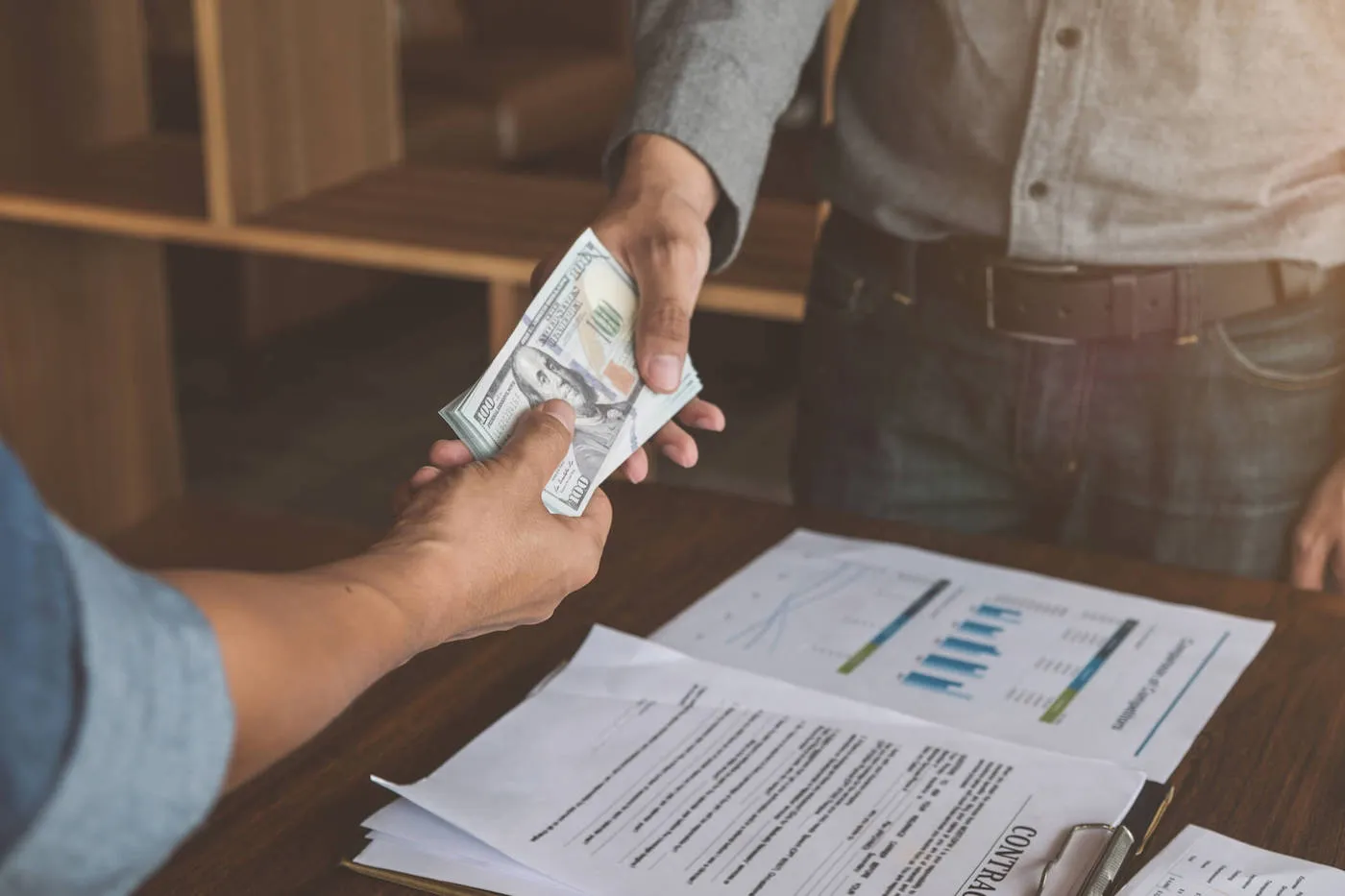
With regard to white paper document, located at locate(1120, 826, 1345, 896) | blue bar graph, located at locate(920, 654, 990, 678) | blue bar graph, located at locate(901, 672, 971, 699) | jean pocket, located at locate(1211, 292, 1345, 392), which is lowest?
blue bar graph, located at locate(920, 654, 990, 678)

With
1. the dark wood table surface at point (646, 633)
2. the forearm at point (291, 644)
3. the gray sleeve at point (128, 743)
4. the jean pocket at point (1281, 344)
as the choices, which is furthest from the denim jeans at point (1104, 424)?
the gray sleeve at point (128, 743)

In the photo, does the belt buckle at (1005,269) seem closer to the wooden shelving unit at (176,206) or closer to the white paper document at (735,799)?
the white paper document at (735,799)

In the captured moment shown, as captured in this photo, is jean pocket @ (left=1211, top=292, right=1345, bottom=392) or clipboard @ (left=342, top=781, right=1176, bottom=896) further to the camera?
jean pocket @ (left=1211, top=292, right=1345, bottom=392)

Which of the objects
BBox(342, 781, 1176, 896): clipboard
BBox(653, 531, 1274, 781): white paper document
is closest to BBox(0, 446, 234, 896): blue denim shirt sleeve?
BBox(342, 781, 1176, 896): clipboard

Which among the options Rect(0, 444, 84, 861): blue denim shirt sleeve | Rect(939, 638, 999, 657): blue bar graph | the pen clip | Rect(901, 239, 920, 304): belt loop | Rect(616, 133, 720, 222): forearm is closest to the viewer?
Rect(0, 444, 84, 861): blue denim shirt sleeve

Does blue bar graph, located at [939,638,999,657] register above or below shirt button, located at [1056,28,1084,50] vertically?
below

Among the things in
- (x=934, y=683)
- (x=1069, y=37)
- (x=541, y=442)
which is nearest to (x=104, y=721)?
(x=541, y=442)

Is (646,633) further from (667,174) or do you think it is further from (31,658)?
(31,658)

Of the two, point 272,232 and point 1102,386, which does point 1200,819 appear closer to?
point 1102,386

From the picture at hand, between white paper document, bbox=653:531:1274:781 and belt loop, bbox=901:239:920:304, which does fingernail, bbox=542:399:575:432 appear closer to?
white paper document, bbox=653:531:1274:781

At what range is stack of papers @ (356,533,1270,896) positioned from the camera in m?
0.75

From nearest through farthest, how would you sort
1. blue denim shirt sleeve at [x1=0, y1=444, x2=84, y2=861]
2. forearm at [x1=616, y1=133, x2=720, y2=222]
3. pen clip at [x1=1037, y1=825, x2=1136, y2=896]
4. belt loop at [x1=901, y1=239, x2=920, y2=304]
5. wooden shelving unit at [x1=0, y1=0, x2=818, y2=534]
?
blue denim shirt sleeve at [x1=0, y1=444, x2=84, y2=861], pen clip at [x1=1037, y1=825, x2=1136, y2=896], forearm at [x1=616, y1=133, x2=720, y2=222], belt loop at [x1=901, y1=239, x2=920, y2=304], wooden shelving unit at [x1=0, y1=0, x2=818, y2=534]

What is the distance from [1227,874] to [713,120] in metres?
0.66

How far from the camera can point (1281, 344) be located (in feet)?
3.93
